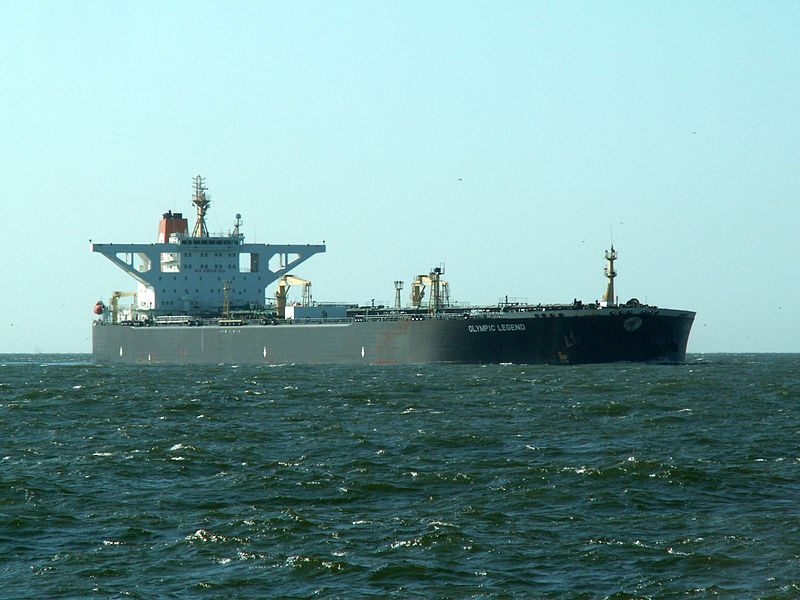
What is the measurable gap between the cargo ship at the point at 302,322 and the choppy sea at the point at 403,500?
24.0m

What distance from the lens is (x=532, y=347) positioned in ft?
221

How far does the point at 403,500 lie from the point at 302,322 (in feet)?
192

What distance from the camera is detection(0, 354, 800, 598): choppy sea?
55.3 feet

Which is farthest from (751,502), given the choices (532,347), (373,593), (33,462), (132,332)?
(132,332)

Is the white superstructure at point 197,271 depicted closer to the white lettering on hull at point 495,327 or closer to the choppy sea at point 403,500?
the white lettering on hull at point 495,327

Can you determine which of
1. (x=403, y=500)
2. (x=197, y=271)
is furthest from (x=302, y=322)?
(x=403, y=500)

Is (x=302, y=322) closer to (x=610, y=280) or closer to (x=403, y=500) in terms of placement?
(x=610, y=280)

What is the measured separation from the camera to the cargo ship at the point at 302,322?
6644 centimetres

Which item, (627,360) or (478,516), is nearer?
(478,516)

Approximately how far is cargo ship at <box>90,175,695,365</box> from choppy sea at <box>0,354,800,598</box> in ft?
78.7

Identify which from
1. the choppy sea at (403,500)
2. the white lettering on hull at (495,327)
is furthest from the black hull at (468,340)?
the choppy sea at (403,500)

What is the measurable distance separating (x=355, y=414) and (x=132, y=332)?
55286 mm

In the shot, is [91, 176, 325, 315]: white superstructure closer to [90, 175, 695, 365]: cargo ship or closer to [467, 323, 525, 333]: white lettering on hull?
[90, 175, 695, 365]: cargo ship

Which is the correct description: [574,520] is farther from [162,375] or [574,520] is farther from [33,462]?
[162,375]
